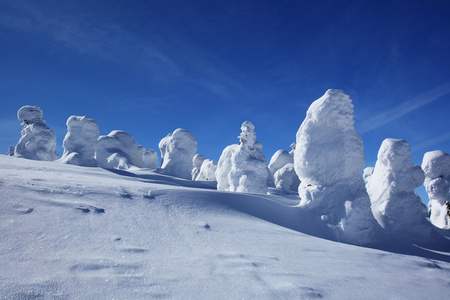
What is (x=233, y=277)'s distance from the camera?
11.9ft

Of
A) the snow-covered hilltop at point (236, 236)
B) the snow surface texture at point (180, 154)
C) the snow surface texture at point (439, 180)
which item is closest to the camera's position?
the snow-covered hilltop at point (236, 236)

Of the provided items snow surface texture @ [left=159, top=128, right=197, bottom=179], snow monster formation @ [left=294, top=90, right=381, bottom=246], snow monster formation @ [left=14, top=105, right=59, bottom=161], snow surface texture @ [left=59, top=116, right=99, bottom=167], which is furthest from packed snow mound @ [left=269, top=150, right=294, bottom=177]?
snow monster formation @ [left=294, top=90, right=381, bottom=246]

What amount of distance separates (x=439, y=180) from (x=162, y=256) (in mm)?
19810

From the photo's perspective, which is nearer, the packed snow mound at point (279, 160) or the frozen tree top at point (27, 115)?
the frozen tree top at point (27, 115)

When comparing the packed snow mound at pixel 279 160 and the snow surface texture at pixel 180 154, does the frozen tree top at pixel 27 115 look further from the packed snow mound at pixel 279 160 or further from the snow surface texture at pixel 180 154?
the packed snow mound at pixel 279 160

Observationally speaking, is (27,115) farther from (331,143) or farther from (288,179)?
(288,179)

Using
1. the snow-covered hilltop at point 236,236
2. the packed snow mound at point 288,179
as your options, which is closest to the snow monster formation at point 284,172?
the packed snow mound at point 288,179

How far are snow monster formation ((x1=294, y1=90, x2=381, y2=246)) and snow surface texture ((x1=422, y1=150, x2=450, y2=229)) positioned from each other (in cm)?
1137

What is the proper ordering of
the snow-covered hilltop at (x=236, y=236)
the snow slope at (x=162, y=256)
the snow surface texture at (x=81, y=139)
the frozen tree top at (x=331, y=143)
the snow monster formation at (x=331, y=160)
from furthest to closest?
1. the snow surface texture at (x=81, y=139)
2. the frozen tree top at (x=331, y=143)
3. the snow monster formation at (x=331, y=160)
4. the snow-covered hilltop at (x=236, y=236)
5. the snow slope at (x=162, y=256)

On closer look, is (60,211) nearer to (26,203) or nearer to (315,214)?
(26,203)

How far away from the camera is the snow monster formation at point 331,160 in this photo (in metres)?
8.95

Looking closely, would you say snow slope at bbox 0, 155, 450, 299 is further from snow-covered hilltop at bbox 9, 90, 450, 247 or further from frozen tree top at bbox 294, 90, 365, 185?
frozen tree top at bbox 294, 90, 365, 185

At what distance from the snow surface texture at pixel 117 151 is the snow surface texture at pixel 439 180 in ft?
91.2

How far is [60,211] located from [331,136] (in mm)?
8734
